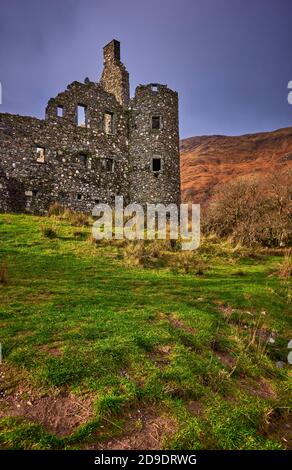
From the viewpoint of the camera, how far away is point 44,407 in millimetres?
4668

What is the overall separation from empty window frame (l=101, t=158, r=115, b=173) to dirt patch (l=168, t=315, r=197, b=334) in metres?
19.6

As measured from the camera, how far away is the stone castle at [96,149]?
22.6 metres

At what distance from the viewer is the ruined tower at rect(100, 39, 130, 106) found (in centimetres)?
2773

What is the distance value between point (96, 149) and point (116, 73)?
6908mm

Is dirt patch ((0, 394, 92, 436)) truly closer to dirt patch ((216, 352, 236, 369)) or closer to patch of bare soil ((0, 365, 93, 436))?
patch of bare soil ((0, 365, 93, 436))

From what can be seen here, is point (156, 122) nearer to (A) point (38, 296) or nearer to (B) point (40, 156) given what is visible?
(B) point (40, 156)

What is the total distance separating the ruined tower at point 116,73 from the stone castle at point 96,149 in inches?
2.8

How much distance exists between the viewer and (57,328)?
260 inches

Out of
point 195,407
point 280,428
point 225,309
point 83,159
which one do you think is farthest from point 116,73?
point 280,428

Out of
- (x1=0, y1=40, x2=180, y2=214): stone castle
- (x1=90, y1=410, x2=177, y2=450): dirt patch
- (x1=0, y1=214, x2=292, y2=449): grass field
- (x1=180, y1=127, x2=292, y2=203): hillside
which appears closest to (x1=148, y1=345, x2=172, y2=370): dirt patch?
(x1=0, y1=214, x2=292, y2=449): grass field

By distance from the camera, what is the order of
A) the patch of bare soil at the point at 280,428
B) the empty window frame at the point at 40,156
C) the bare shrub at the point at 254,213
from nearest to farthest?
1. the patch of bare soil at the point at 280,428
2. the bare shrub at the point at 254,213
3. the empty window frame at the point at 40,156

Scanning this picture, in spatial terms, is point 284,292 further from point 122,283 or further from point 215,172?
point 215,172

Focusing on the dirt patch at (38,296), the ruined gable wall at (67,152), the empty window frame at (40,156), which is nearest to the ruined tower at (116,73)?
the ruined gable wall at (67,152)

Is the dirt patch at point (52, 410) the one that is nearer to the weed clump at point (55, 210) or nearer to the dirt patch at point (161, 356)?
the dirt patch at point (161, 356)
